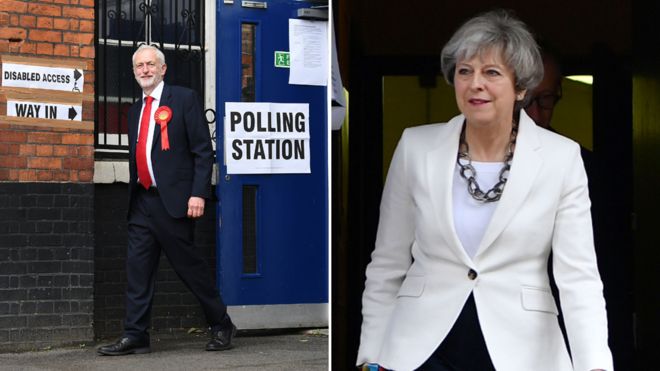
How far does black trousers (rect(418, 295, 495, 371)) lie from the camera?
370cm

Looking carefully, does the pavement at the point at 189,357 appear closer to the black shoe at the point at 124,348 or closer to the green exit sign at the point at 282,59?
the black shoe at the point at 124,348

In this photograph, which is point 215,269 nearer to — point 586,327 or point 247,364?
point 247,364

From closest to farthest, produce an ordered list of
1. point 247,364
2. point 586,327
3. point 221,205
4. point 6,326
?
1. point 586,327
2. point 247,364
3. point 6,326
4. point 221,205

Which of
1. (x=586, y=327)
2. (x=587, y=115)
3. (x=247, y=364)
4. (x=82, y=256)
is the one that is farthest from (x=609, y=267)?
(x=82, y=256)

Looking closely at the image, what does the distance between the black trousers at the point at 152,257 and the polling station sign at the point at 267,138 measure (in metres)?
1.25

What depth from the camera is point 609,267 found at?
4.64 m

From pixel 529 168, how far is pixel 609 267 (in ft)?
3.59

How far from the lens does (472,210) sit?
3.71m

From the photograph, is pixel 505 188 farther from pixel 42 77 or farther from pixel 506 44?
pixel 42 77

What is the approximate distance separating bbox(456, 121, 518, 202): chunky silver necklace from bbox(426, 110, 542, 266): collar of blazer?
→ 3 centimetres

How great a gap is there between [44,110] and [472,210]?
541 centimetres

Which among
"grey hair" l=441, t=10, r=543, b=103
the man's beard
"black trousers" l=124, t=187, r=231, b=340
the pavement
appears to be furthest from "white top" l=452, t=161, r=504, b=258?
the man's beard

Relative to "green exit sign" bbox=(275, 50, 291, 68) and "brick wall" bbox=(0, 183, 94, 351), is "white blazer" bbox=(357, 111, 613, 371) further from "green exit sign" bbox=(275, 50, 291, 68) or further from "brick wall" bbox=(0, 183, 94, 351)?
"green exit sign" bbox=(275, 50, 291, 68)

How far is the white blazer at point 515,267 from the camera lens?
3.64 metres
